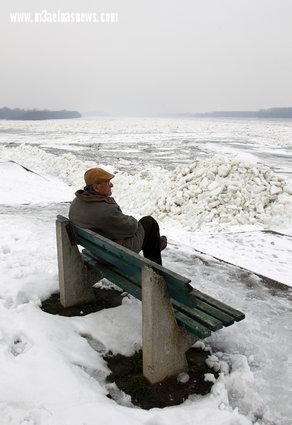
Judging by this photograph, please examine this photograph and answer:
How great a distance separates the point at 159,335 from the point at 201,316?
0.36 meters

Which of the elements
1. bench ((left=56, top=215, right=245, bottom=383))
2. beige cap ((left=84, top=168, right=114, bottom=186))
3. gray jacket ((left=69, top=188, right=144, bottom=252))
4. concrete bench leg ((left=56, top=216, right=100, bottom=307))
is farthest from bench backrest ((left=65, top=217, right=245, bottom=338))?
beige cap ((left=84, top=168, right=114, bottom=186))

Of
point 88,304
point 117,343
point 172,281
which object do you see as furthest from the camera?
point 88,304

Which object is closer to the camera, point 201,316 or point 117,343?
point 201,316

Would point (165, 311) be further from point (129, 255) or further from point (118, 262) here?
point (118, 262)

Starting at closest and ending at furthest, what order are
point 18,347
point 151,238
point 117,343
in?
1. point 18,347
2. point 117,343
3. point 151,238

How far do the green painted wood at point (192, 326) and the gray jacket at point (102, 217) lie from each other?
1108 millimetres

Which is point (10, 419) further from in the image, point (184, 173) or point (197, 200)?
point (184, 173)

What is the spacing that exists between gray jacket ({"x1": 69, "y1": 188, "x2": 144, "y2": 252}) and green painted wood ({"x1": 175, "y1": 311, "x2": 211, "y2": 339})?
1.11 m

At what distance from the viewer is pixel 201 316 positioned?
3016mm

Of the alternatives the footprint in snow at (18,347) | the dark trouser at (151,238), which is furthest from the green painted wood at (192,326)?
the dark trouser at (151,238)

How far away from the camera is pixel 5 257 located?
5543 mm

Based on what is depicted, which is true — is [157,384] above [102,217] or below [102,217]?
below

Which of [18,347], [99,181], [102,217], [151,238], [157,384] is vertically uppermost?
[99,181]

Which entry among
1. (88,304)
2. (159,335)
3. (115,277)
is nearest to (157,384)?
(159,335)
